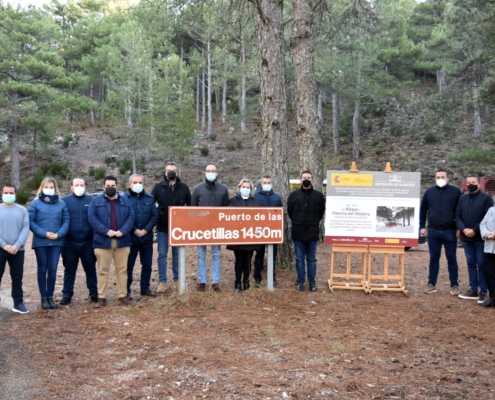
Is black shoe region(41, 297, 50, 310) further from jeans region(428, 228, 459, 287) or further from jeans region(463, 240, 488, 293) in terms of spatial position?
jeans region(463, 240, 488, 293)

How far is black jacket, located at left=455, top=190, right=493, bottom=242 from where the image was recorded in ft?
24.7

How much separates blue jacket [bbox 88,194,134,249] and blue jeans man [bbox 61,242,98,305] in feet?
1.10

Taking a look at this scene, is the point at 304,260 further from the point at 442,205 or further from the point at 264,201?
the point at 442,205

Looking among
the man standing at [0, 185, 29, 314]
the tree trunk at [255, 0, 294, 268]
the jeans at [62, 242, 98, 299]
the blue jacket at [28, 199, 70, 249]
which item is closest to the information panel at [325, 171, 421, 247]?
the tree trunk at [255, 0, 294, 268]

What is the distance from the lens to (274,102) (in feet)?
28.4

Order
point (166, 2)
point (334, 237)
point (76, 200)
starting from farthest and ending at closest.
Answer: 1. point (166, 2)
2. point (334, 237)
3. point (76, 200)

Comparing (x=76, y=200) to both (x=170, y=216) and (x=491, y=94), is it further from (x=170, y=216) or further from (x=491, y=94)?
(x=491, y=94)

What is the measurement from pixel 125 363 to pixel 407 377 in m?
2.75

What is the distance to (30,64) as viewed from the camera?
24797 millimetres

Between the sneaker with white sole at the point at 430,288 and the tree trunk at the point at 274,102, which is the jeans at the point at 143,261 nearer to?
the tree trunk at the point at 274,102

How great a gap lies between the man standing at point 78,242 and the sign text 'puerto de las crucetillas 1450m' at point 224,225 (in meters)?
1.30

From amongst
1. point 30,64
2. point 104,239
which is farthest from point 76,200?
point 30,64

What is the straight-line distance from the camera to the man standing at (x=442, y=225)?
25.8 feet

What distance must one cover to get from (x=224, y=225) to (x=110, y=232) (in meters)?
1.67
